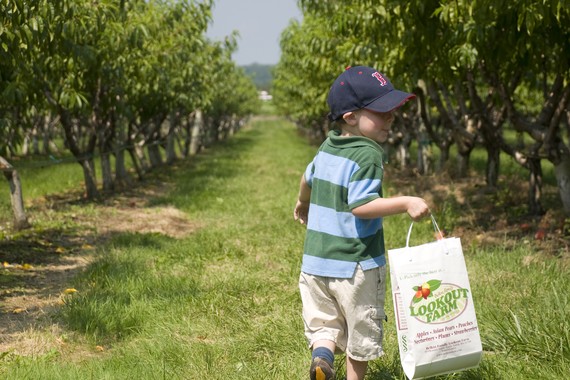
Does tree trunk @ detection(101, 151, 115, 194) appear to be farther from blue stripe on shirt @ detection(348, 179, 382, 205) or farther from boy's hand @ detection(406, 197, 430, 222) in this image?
boy's hand @ detection(406, 197, 430, 222)

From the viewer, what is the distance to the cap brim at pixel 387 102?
124 inches

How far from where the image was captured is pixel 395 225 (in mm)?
8977

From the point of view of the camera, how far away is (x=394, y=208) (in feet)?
9.84

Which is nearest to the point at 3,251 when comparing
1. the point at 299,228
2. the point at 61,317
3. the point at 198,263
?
the point at 198,263

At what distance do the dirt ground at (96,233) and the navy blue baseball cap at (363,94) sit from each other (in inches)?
97.9

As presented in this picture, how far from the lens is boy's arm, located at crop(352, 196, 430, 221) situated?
2928 mm

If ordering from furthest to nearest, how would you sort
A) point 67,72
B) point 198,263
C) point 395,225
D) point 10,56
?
point 67,72 < point 395,225 < point 198,263 < point 10,56

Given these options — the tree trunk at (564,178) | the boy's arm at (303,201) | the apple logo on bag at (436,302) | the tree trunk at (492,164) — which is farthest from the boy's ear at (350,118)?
the tree trunk at (492,164)

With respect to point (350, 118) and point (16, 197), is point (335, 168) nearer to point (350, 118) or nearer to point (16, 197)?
point (350, 118)

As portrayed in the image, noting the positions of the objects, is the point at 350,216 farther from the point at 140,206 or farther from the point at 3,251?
the point at 140,206

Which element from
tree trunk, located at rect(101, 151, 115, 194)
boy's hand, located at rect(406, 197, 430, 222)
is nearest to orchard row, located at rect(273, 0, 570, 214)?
boy's hand, located at rect(406, 197, 430, 222)

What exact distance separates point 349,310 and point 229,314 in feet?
6.76

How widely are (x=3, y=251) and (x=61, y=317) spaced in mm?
2920

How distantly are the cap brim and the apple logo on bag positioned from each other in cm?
82
